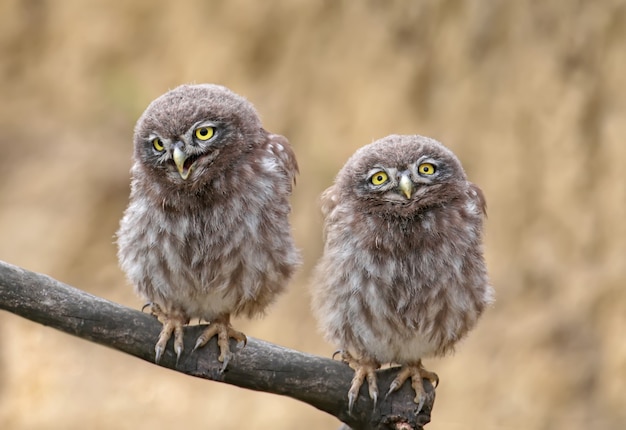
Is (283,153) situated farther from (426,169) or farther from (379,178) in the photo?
(426,169)

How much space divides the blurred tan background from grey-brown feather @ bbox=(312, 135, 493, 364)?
3.24m

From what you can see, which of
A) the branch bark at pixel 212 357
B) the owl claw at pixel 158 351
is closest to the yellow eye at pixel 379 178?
the branch bark at pixel 212 357

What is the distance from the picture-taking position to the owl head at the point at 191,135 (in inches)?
175

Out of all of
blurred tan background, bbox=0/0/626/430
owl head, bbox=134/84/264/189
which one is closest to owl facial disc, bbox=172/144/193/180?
owl head, bbox=134/84/264/189

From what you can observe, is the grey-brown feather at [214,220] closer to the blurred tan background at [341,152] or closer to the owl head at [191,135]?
the owl head at [191,135]

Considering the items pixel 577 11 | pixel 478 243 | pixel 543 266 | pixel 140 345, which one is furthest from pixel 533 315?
pixel 140 345

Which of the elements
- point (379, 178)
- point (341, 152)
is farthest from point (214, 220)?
point (341, 152)

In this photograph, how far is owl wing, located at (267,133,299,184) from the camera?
491 cm

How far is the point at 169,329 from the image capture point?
470 cm

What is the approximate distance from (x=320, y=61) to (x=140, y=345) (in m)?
4.50

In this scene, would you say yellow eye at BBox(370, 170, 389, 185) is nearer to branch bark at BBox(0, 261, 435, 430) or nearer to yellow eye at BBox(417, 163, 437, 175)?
yellow eye at BBox(417, 163, 437, 175)

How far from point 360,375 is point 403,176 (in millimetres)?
962

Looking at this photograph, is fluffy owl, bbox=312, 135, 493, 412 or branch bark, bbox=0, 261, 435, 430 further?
fluffy owl, bbox=312, 135, 493, 412

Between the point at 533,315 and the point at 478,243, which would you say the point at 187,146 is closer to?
the point at 478,243
